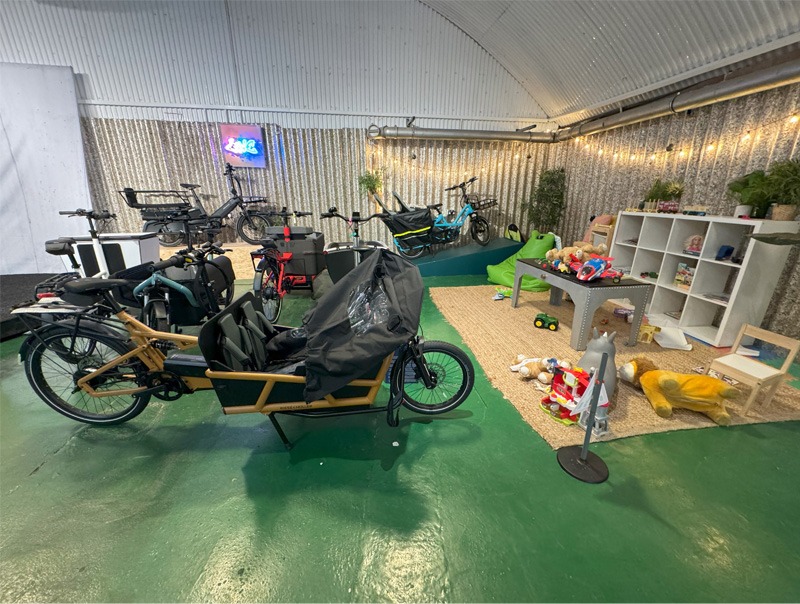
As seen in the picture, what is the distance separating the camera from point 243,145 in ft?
21.6

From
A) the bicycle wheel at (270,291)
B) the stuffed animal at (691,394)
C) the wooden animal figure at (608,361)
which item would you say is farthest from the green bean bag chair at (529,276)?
the bicycle wheel at (270,291)

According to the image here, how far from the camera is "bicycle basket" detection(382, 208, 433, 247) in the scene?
5.90 m

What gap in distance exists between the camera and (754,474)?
6.10 ft

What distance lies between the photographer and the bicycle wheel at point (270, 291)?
372 cm

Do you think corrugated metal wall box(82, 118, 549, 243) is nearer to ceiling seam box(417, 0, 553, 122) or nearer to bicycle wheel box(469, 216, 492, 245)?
bicycle wheel box(469, 216, 492, 245)

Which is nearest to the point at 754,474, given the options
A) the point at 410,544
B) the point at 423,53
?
the point at 410,544

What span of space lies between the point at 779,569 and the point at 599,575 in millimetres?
781

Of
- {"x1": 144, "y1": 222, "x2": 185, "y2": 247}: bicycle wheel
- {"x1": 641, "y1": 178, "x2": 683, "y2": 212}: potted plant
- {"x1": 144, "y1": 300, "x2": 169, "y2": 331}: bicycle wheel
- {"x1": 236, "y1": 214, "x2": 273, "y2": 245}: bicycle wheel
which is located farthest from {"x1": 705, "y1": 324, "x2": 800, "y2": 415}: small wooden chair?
{"x1": 144, "y1": 222, "x2": 185, "y2": 247}: bicycle wheel

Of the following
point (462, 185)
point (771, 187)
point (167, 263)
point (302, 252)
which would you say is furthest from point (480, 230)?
point (167, 263)

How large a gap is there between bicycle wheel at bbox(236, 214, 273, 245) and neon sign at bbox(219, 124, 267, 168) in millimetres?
1111

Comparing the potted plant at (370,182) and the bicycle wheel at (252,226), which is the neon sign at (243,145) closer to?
the bicycle wheel at (252,226)

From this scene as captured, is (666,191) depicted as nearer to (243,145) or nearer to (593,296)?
(593,296)

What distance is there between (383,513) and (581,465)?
3.82 ft

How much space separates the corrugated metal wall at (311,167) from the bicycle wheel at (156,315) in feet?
14.1
